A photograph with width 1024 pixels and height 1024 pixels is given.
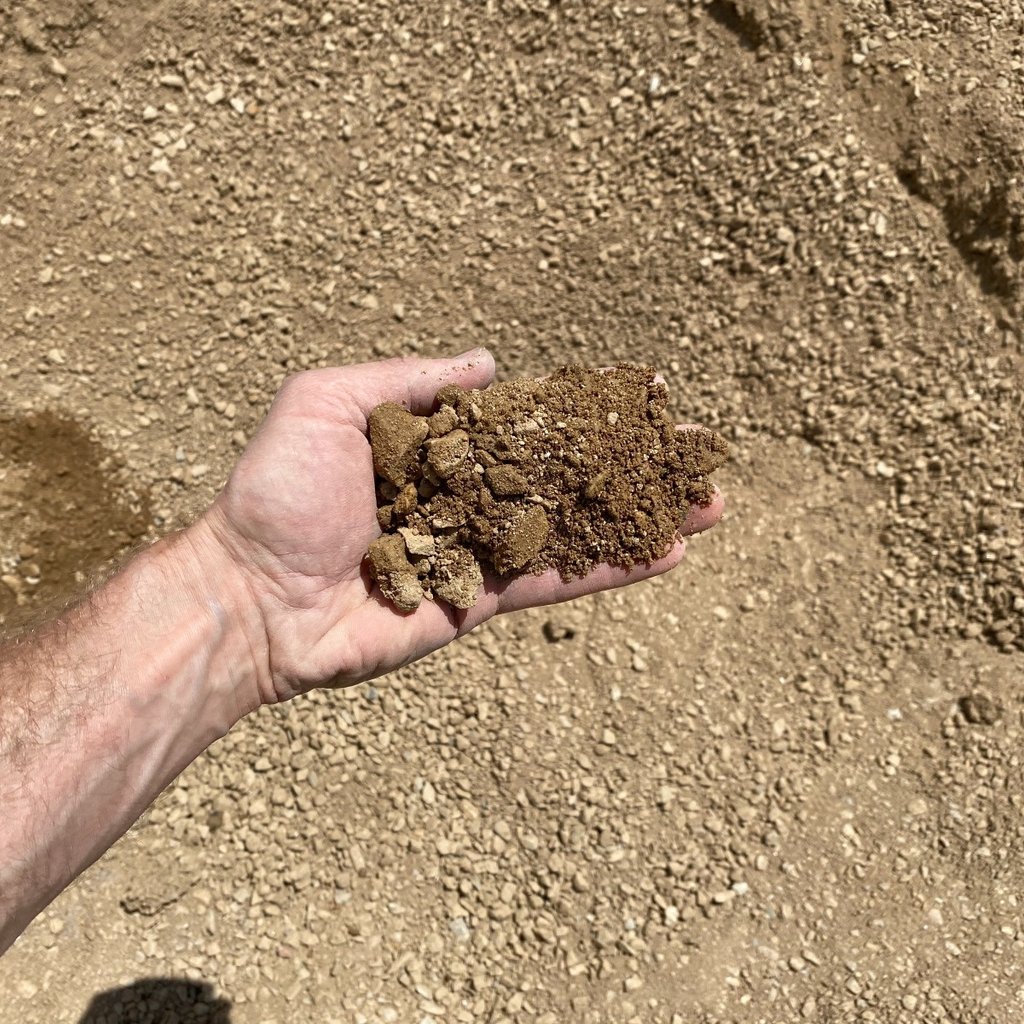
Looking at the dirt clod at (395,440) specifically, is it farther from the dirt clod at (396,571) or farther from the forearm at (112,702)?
the forearm at (112,702)

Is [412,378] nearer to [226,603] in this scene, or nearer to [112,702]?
[226,603]

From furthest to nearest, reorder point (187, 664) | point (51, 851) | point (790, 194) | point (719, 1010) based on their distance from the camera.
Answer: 1. point (790, 194)
2. point (719, 1010)
3. point (187, 664)
4. point (51, 851)

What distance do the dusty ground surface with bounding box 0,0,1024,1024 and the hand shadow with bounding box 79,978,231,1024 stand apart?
20mm

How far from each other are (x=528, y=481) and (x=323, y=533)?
1.85 ft

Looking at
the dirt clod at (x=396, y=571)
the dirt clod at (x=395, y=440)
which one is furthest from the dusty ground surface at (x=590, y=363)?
the dirt clod at (x=395, y=440)

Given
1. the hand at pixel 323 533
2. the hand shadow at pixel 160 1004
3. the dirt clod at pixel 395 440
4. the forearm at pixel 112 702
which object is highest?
the dirt clod at pixel 395 440

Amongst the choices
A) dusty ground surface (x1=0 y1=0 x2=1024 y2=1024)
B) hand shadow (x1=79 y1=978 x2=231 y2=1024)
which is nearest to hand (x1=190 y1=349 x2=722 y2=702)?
dusty ground surface (x1=0 y1=0 x2=1024 y2=1024)

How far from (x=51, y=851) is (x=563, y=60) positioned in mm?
3123

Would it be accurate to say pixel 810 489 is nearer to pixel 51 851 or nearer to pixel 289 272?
pixel 289 272

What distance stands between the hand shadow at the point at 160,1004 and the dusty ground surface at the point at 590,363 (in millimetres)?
20

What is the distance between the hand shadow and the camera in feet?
9.50

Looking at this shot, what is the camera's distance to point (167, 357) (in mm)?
3330

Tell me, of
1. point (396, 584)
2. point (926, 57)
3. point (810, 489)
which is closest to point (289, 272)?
point (396, 584)

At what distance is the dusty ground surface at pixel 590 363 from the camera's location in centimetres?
296
